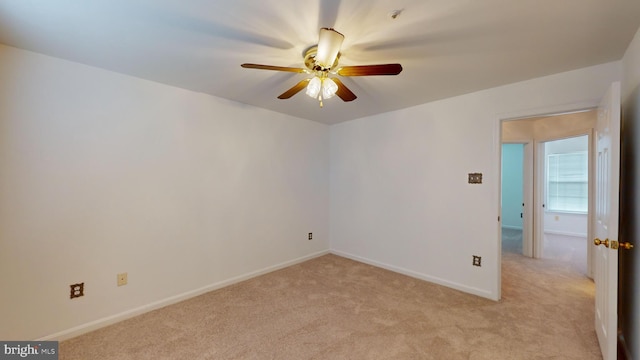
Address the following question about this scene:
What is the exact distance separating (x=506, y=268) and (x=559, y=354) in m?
2.05

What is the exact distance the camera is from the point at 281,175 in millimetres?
3734

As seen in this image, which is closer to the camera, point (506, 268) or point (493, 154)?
point (493, 154)

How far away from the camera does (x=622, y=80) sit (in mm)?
2064

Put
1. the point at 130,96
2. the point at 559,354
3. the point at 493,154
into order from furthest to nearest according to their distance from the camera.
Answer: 1. the point at 493,154
2. the point at 130,96
3. the point at 559,354

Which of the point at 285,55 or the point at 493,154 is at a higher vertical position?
the point at 285,55

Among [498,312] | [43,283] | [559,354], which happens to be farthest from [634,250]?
[43,283]

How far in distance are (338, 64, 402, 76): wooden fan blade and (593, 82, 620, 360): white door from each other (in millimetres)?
1408

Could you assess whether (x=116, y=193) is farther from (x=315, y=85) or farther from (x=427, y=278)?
(x=427, y=278)

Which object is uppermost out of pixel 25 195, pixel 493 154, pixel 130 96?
pixel 130 96

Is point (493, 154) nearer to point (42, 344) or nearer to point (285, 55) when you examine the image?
point (285, 55)

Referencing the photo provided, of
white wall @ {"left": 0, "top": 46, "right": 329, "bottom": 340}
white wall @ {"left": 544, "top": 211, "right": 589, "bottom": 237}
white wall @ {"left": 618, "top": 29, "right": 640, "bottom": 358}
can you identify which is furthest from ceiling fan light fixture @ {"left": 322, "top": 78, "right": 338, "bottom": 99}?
white wall @ {"left": 544, "top": 211, "right": 589, "bottom": 237}

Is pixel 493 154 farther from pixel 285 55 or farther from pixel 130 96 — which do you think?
pixel 130 96

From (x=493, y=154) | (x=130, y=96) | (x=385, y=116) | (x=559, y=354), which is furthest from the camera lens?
(x=385, y=116)

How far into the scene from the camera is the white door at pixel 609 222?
5.24 feet
